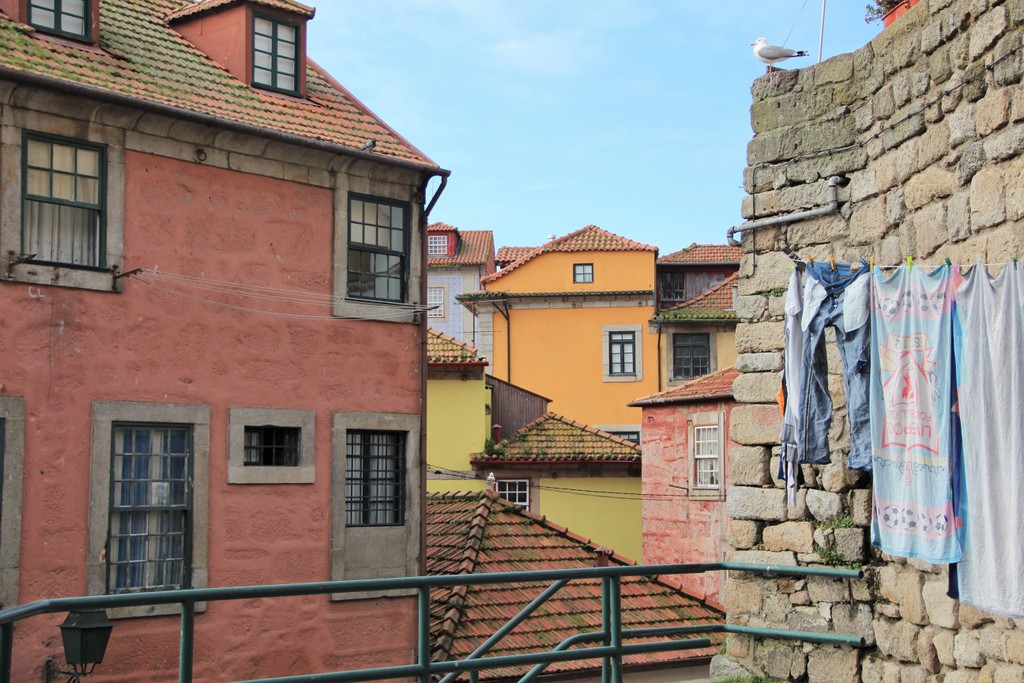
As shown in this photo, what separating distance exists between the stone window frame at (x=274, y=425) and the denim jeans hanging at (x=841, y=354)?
8.24 metres

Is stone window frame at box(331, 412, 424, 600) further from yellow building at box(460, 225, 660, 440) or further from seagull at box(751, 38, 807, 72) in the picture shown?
yellow building at box(460, 225, 660, 440)

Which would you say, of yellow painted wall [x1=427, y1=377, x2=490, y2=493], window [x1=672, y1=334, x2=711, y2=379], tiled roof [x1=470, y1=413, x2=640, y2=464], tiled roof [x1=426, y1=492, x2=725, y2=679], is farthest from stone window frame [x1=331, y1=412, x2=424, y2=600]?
window [x1=672, y1=334, x2=711, y2=379]

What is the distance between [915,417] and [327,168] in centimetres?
1023

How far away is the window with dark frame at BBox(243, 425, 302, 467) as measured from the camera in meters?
14.7

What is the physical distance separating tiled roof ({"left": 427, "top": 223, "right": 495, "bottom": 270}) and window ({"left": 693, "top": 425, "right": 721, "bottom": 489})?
22.0 metres

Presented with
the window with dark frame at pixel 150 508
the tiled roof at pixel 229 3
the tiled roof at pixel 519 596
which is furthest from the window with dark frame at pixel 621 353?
the window with dark frame at pixel 150 508

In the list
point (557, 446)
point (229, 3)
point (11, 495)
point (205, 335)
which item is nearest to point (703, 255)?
point (557, 446)

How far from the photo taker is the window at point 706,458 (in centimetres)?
2572

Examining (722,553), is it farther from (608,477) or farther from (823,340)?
(823,340)

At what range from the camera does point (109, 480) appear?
43.4 ft

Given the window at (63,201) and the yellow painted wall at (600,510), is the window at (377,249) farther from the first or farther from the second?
the yellow painted wall at (600,510)

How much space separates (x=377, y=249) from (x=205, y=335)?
9.10 ft

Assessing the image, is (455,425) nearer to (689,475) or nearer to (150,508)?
(689,475)

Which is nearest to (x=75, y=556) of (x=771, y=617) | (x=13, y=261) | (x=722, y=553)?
(x=13, y=261)
